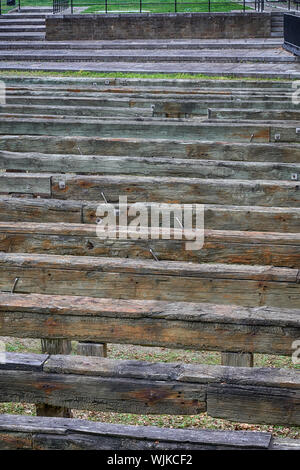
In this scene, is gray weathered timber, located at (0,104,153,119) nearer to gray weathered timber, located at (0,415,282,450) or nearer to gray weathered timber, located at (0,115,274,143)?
gray weathered timber, located at (0,115,274,143)

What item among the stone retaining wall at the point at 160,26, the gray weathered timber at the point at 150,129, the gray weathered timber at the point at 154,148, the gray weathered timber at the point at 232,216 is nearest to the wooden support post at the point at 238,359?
the gray weathered timber at the point at 232,216

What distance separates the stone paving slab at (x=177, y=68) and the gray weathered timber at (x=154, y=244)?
451 inches

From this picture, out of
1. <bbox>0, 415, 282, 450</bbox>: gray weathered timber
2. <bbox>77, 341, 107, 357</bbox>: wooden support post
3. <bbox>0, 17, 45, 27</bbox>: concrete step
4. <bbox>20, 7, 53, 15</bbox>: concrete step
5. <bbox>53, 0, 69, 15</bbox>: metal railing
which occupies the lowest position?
<bbox>77, 341, 107, 357</bbox>: wooden support post

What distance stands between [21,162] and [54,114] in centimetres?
283

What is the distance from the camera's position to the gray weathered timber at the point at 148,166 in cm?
749

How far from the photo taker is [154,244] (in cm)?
562

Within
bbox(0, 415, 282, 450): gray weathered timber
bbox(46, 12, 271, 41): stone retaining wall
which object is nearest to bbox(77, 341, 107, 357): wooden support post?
bbox(0, 415, 282, 450): gray weathered timber

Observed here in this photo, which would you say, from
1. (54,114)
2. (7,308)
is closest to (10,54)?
(54,114)

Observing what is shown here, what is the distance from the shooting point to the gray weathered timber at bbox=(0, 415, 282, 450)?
3346 mm

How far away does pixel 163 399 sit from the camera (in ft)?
12.4

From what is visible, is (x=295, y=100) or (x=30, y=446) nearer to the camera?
(x=30, y=446)

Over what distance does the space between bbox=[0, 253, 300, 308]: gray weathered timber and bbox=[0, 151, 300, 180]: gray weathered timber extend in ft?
8.42

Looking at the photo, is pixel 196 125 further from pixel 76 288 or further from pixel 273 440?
pixel 273 440

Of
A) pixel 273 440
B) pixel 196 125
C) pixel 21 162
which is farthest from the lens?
pixel 196 125
